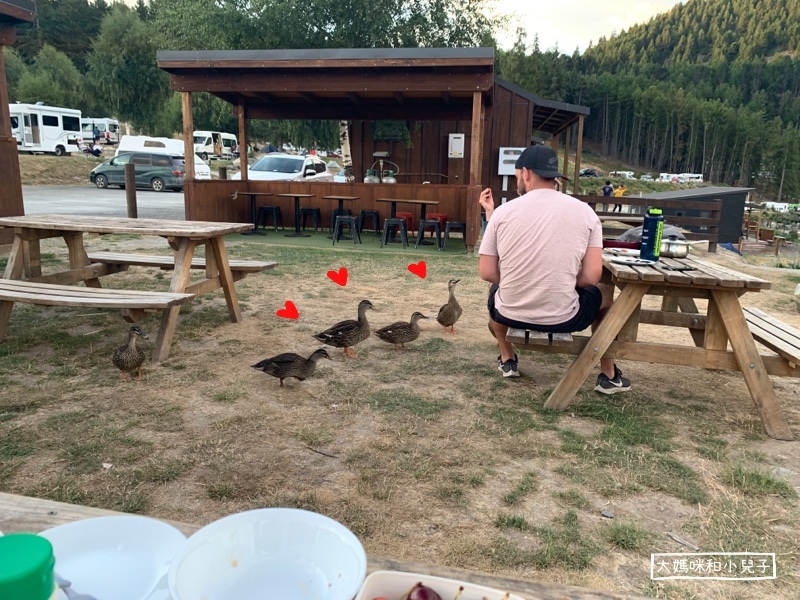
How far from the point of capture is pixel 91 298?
4188 millimetres

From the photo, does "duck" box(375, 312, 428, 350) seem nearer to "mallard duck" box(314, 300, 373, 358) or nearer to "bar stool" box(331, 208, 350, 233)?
"mallard duck" box(314, 300, 373, 358)

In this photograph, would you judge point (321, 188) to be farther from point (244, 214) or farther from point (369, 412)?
point (369, 412)

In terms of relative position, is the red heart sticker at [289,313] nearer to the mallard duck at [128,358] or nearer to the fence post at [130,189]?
the mallard duck at [128,358]

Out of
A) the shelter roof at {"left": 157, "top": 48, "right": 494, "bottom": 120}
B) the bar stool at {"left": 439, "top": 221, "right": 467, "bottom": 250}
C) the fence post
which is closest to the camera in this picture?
the shelter roof at {"left": 157, "top": 48, "right": 494, "bottom": 120}

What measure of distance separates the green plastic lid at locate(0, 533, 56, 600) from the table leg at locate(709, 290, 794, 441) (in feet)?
11.9

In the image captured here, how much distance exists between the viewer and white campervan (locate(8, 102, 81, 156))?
104 feet

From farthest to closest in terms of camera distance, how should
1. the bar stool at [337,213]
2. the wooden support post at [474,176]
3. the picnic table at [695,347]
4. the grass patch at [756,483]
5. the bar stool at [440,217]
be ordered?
1. the bar stool at [337,213]
2. the bar stool at [440,217]
3. the wooden support post at [474,176]
4. the picnic table at [695,347]
5. the grass patch at [756,483]

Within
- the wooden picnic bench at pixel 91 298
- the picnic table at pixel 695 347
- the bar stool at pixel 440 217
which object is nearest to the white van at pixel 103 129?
the bar stool at pixel 440 217

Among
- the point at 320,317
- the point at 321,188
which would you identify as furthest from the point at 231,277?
the point at 321,188

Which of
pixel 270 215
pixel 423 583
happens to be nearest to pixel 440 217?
pixel 270 215

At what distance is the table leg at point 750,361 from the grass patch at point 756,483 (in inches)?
24.3

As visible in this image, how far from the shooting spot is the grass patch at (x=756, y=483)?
282cm

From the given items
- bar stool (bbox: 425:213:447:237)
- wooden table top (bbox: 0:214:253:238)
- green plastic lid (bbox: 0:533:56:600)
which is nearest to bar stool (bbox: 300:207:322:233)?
bar stool (bbox: 425:213:447:237)

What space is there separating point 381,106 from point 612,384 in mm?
11728
